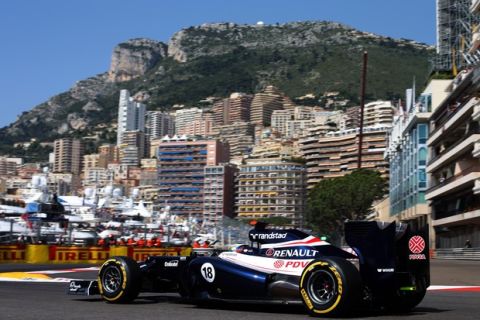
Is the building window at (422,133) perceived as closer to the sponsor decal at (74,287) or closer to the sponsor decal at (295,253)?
the sponsor decal at (74,287)

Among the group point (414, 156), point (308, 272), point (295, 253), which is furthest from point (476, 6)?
point (308, 272)

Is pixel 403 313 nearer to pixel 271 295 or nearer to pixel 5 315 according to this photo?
pixel 271 295

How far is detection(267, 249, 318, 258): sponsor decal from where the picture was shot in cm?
1101

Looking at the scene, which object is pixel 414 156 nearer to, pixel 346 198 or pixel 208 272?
pixel 346 198

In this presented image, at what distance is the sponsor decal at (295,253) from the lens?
11.0 m

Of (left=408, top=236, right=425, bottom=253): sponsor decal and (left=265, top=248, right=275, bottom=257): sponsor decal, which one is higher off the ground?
(left=408, top=236, right=425, bottom=253): sponsor decal

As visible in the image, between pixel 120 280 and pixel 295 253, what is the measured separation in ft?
9.86

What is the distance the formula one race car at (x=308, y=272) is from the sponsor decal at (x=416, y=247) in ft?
0.05

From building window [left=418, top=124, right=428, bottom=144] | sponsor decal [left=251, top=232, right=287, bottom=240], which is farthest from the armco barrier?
building window [left=418, top=124, right=428, bottom=144]

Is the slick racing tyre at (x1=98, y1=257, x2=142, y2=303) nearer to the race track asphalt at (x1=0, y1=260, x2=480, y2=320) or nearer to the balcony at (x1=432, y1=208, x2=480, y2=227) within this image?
the race track asphalt at (x1=0, y1=260, x2=480, y2=320)

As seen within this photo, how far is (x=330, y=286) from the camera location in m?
10.1

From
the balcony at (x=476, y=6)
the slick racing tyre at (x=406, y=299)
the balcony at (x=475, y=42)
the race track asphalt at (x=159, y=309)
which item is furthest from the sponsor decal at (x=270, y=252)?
the balcony at (x=475, y=42)

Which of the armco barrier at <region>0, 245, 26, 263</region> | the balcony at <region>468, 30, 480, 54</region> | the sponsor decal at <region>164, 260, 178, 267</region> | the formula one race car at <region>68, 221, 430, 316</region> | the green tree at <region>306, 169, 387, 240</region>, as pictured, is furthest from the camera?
the green tree at <region>306, 169, 387, 240</region>

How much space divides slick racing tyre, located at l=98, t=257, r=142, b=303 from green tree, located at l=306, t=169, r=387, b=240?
3191 inches
